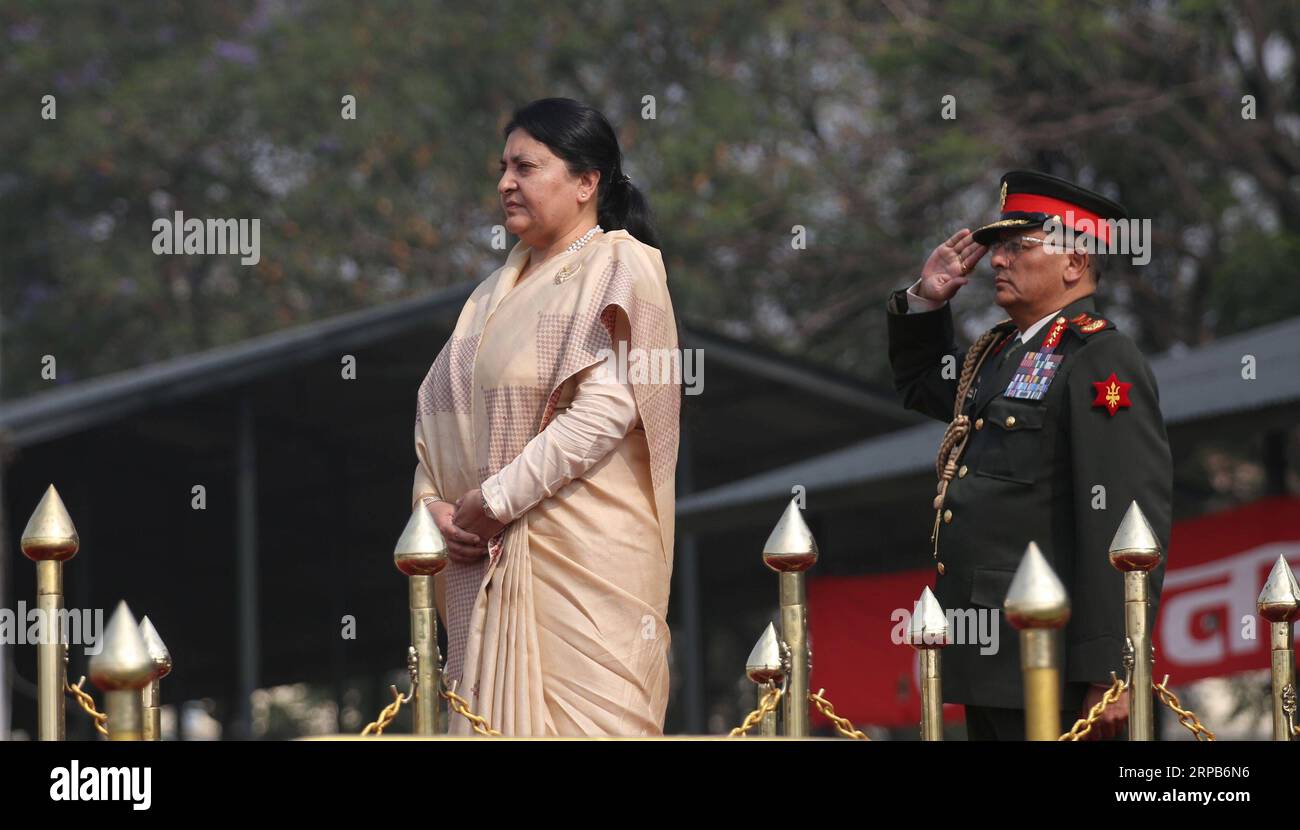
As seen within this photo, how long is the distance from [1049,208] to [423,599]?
1.85 meters

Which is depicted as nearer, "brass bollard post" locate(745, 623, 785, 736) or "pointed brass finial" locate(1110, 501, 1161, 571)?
"pointed brass finial" locate(1110, 501, 1161, 571)

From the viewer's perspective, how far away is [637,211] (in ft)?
16.6

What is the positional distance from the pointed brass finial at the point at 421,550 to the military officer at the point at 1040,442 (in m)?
1.39

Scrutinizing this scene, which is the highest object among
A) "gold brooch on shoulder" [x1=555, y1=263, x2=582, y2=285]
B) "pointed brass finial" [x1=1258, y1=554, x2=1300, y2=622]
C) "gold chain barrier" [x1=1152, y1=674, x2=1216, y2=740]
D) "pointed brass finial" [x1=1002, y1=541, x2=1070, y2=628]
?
"gold brooch on shoulder" [x1=555, y1=263, x2=582, y2=285]

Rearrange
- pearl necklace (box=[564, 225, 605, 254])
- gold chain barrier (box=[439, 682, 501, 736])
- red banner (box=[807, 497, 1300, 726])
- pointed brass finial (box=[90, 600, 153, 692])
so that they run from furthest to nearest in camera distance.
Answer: red banner (box=[807, 497, 1300, 726])
pearl necklace (box=[564, 225, 605, 254])
gold chain barrier (box=[439, 682, 501, 736])
pointed brass finial (box=[90, 600, 153, 692])

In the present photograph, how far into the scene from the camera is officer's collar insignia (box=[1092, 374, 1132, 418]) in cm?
477

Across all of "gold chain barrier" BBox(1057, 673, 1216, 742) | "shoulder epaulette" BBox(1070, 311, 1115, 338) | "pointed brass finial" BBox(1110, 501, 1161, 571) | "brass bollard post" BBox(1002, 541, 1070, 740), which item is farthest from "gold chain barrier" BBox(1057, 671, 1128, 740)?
"shoulder epaulette" BBox(1070, 311, 1115, 338)

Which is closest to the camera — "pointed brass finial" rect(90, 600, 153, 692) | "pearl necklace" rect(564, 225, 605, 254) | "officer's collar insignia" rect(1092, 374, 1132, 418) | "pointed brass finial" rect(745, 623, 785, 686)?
"pointed brass finial" rect(90, 600, 153, 692)

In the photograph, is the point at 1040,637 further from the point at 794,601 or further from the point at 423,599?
the point at 423,599

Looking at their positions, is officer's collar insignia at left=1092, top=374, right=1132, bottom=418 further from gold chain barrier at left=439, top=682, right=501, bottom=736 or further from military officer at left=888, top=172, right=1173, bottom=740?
gold chain barrier at left=439, top=682, right=501, bottom=736

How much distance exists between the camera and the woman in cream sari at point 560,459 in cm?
457

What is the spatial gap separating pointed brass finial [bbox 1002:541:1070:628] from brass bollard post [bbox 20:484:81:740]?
166 cm
